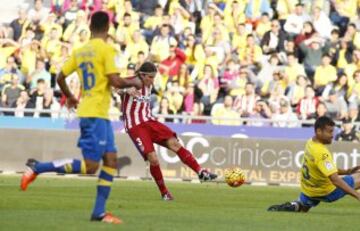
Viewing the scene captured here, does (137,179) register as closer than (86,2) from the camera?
Yes

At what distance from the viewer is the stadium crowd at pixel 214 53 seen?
31188mm

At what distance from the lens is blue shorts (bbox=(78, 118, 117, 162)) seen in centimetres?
1507

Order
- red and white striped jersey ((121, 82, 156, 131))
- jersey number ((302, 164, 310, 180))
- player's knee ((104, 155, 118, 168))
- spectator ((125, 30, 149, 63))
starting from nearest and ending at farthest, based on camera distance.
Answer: player's knee ((104, 155, 118, 168)) < jersey number ((302, 164, 310, 180)) < red and white striped jersey ((121, 82, 156, 131)) < spectator ((125, 30, 149, 63))

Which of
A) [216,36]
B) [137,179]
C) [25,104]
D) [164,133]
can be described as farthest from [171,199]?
[216,36]

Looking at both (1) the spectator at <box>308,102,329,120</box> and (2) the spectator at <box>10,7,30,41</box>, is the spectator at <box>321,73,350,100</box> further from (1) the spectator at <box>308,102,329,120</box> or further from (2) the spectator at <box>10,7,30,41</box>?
(2) the spectator at <box>10,7,30,41</box>

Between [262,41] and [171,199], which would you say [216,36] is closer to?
[262,41]

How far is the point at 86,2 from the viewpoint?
1367 inches

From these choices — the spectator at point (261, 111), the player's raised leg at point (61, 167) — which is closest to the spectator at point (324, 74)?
the spectator at point (261, 111)

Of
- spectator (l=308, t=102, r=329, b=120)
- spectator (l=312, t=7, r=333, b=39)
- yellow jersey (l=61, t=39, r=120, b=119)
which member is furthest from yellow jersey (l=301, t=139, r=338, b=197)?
spectator (l=312, t=7, r=333, b=39)

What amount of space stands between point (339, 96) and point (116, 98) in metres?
5.34

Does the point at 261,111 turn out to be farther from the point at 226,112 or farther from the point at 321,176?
the point at 321,176

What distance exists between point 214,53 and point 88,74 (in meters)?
17.9

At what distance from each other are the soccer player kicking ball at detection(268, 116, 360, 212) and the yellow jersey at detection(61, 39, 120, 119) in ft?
12.0

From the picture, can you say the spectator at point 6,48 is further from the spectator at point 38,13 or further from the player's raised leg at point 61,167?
the player's raised leg at point 61,167
